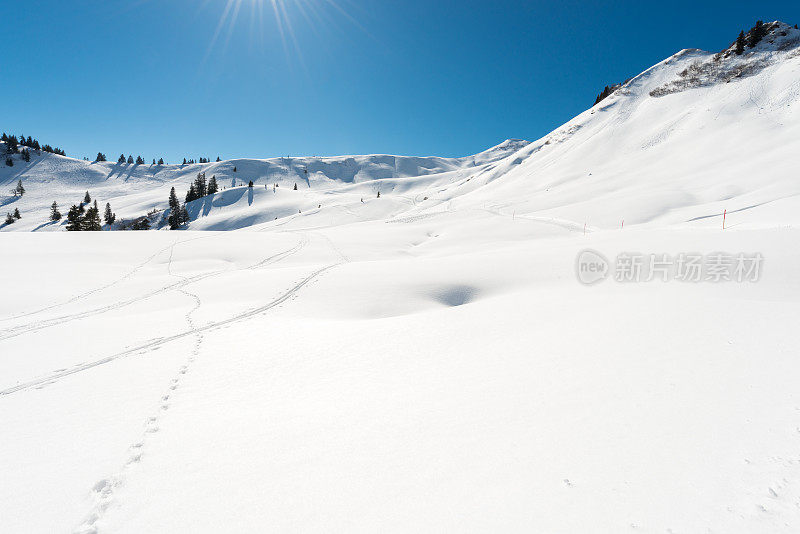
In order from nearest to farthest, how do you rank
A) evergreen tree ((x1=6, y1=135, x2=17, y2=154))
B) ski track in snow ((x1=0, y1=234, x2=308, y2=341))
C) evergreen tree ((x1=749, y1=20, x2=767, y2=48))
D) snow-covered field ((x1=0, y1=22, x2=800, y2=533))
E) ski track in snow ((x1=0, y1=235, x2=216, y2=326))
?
1. snow-covered field ((x1=0, y1=22, x2=800, y2=533))
2. ski track in snow ((x1=0, y1=234, x2=308, y2=341))
3. ski track in snow ((x1=0, y1=235, x2=216, y2=326))
4. evergreen tree ((x1=749, y1=20, x2=767, y2=48))
5. evergreen tree ((x1=6, y1=135, x2=17, y2=154))

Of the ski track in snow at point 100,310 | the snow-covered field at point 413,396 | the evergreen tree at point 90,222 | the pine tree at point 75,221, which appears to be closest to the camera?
the snow-covered field at point 413,396

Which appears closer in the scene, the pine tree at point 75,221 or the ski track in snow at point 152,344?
the ski track in snow at point 152,344

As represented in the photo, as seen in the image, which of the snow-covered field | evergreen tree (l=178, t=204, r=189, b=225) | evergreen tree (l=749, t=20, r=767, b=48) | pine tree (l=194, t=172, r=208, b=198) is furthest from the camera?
pine tree (l=194, t=172, r=208, b=198)

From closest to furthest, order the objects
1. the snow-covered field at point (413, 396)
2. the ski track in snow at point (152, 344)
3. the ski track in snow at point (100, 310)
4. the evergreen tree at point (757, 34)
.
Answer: the snow-covered field at point (413, 396), the ski track in snow at point (152, 344), the ski track in snow at point (100, 310), the evergreen tree at point (757, 34)

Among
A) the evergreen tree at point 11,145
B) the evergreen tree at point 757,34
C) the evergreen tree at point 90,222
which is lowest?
the evergreen tree at point 90,222

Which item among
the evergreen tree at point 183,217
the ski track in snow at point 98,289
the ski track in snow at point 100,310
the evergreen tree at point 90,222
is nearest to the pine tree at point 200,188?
the evergreen tree at point 183,217

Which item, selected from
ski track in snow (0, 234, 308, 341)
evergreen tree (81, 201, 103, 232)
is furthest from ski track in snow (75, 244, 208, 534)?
evergreen tree (81, 201, 103, 232)

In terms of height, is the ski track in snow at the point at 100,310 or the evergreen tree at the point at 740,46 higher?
the evergreen tree at the point at 740,46

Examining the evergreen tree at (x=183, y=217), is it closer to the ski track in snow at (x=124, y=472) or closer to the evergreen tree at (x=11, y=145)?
the ski track in snow at (x=124, y=472)

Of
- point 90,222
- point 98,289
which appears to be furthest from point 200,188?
point 98,289

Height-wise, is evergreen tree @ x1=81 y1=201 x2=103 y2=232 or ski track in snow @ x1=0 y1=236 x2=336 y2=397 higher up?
evergreen tree @ x1=81 y1=201 x2=103 y2=232

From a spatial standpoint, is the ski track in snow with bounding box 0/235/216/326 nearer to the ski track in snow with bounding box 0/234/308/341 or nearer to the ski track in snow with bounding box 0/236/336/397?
the ski track in snow with bounding box 0/234/308/341

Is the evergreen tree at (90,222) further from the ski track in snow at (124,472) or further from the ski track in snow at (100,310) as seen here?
the ski track in snow at (124,472)

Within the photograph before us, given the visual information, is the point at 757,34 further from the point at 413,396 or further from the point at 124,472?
the point at 124,472
